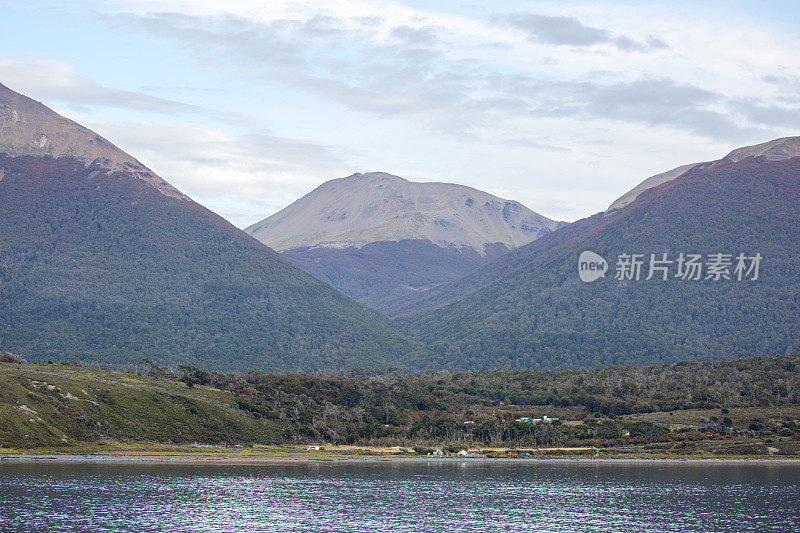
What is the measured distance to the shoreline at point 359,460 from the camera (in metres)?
142

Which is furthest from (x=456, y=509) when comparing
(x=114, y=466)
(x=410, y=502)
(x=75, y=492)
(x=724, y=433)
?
(x=724, y=433)

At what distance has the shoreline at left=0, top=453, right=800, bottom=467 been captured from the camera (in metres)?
142

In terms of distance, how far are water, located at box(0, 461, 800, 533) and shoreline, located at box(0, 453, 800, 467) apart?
11.5 feet

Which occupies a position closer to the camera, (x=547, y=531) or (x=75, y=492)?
(x=547, y=531)

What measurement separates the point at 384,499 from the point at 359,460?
Result: 5891 centimetres

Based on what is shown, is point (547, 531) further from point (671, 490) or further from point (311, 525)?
point (671, 490)

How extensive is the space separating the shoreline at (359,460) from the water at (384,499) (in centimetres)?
350

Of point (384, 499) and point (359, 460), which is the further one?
point (359, 460)

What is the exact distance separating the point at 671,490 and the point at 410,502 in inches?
1609

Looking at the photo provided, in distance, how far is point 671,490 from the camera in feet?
413

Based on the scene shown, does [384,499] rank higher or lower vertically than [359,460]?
higher

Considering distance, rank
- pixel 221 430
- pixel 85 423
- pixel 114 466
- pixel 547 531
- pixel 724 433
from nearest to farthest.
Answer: pixel 547 531 → pixel 114 466 → pixel 85 423 → pixel 221 430 → pixel 724 433

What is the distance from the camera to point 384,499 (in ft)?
373

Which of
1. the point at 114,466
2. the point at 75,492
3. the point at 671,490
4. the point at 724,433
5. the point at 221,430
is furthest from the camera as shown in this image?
the point at 724,433
